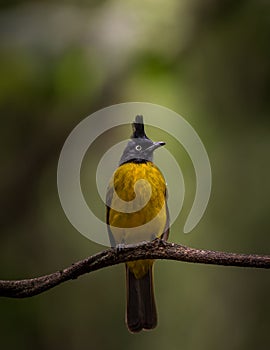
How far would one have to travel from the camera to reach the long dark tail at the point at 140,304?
333cm

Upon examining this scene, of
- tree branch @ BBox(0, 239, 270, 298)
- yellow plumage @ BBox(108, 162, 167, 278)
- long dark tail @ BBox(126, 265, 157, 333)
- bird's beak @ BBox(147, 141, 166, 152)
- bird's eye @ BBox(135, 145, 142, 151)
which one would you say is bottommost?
tree branch @ BBox(0, 239, 270, 298)

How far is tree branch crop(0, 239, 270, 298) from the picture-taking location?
170 cm

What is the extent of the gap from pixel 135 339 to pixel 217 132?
1743 millimetres

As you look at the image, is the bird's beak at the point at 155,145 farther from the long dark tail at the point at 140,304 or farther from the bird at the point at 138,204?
the long dark tail at the point at 140,304

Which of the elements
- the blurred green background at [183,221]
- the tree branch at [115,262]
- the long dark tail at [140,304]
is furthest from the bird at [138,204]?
the tree branch at [115,262]

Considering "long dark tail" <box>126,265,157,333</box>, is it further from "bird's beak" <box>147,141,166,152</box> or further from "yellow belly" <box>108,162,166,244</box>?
"bird's beak" <box>147,141,166,152</box>

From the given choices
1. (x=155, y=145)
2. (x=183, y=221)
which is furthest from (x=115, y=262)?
(x=183, y=221)

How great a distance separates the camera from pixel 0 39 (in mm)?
2570

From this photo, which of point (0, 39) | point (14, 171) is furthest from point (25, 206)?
point (0, 39)

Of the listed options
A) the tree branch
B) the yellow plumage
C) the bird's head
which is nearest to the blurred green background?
the bird's head

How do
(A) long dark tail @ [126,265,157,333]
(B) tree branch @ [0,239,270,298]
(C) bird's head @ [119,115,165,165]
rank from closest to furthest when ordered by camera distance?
(B) tree branch @ [0,239,270,298] < (A) long dark tail @ [126,265,157,333] < (C) bird's head @ [119,115,165,165]

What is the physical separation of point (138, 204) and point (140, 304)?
541 millimetres

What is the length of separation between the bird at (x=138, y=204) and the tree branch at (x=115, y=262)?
139 centimetres

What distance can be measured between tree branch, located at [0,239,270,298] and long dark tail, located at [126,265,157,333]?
1302mm
